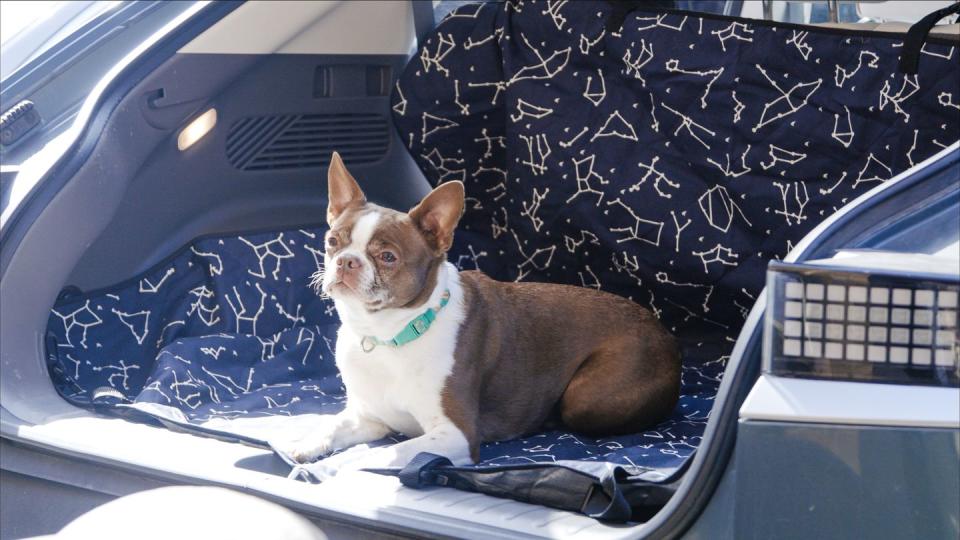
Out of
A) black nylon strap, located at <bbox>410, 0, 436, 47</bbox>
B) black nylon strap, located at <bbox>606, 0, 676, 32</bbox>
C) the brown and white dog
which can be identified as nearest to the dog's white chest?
the brown and white dog

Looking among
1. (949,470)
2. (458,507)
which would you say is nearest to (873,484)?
(949,470)

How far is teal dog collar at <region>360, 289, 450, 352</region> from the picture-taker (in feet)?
8.50

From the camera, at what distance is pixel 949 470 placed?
1387 millimetres

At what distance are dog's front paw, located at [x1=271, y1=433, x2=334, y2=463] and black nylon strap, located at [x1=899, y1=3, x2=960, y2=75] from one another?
1.68m

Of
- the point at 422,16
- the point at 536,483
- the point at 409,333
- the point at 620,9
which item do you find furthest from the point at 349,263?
the point at 422,16

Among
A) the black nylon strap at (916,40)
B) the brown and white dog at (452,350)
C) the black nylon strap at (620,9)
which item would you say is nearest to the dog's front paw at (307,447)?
Result: the brown and white dog at (452,350)

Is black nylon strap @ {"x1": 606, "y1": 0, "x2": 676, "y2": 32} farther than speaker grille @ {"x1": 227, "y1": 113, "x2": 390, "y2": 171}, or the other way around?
speaker grille @ {"x1": 227, "y1": 113, "x2": 390, "y2": 171}

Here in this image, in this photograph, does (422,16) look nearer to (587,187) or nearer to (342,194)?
(587,187)

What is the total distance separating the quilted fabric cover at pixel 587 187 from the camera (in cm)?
285

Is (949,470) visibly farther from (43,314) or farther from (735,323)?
(43,314)

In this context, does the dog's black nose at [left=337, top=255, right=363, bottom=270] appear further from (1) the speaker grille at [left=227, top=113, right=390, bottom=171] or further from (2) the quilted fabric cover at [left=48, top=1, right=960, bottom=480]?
(1) the speaker grille at [left=227, top=113, right=390, bottom=171]

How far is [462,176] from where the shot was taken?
3.53 meters

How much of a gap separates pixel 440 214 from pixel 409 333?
0.29m

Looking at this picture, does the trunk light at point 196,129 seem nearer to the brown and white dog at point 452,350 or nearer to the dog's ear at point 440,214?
the brown and white dog at point 452,350
